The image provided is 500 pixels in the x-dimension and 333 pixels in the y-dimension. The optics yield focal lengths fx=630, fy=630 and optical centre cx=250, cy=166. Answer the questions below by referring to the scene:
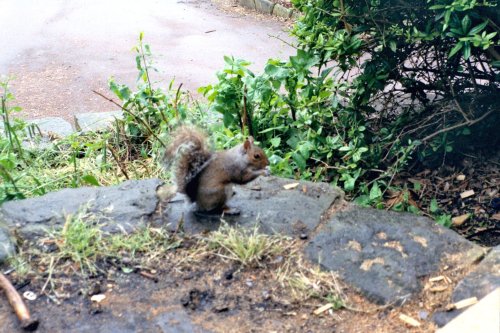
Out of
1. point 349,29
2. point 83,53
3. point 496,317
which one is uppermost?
point 349,29

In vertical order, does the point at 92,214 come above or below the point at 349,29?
below

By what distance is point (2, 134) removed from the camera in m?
Answer: 5.76

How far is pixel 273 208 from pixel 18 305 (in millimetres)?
1515

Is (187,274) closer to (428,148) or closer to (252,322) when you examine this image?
(252,322)

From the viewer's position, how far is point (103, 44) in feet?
31.8

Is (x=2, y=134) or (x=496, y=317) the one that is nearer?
(x=496, y=317)

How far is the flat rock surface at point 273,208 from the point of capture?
141 inches

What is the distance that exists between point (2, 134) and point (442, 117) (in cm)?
385

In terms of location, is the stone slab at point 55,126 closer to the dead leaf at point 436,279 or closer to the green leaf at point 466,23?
the green leaf at point 466,23

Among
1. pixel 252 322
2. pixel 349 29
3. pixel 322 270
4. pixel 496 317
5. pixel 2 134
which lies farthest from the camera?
pixel 2 134

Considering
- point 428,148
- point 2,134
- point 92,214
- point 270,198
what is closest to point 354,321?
point 270,198

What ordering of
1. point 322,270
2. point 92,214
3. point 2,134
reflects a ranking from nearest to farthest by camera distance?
1. point 322,270
2. point 92,214
3. point 2,134

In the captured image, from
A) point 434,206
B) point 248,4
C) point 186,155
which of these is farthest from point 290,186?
point 248,4

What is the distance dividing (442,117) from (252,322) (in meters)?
2.41
